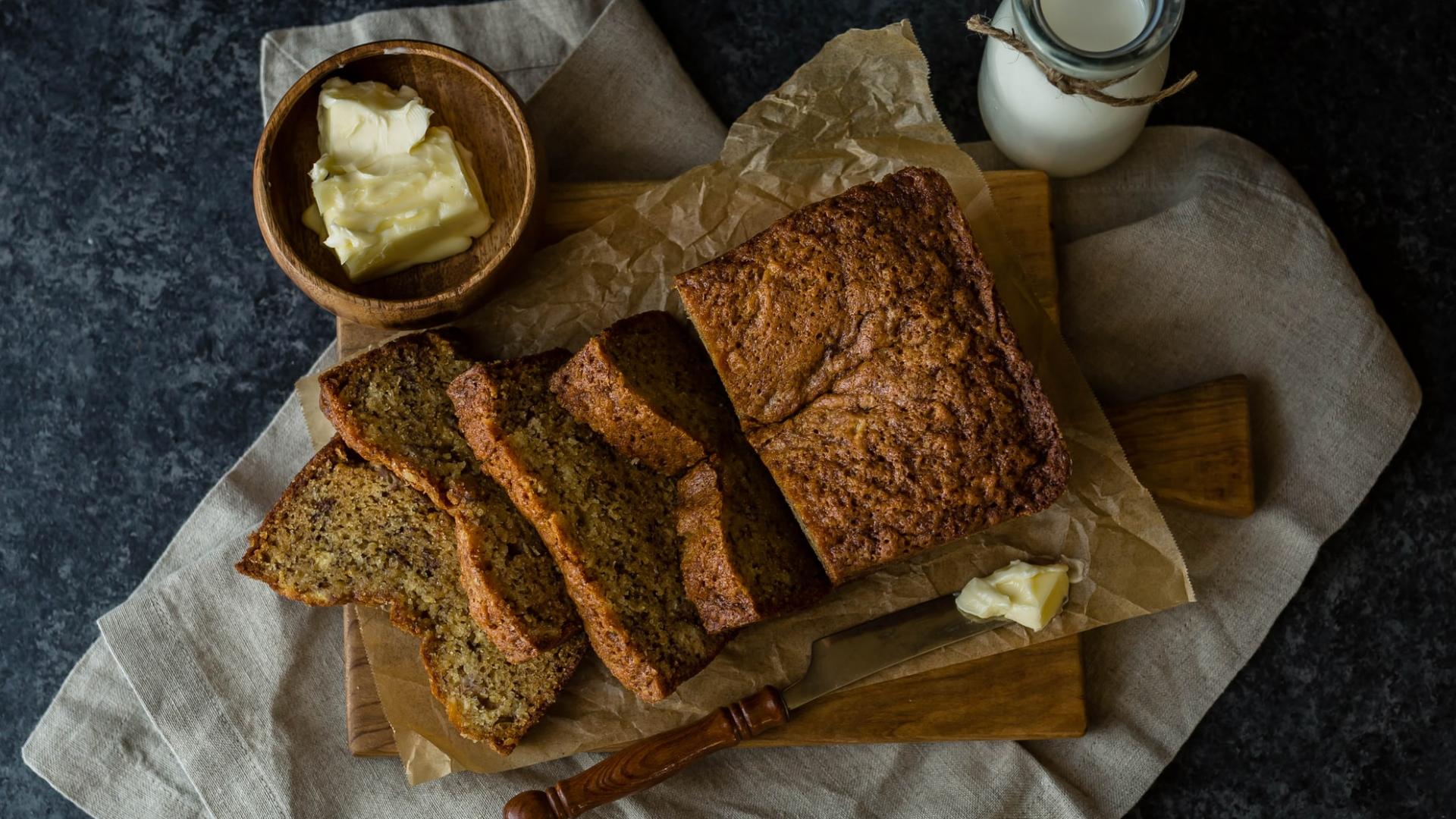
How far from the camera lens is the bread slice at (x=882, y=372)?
3.43m

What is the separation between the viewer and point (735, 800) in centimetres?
410

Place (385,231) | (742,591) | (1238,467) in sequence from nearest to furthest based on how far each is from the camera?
(742,591)
(385,231)
(1238,467)

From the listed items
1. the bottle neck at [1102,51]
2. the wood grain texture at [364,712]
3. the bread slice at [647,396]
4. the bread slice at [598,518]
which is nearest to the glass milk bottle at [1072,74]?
the bottle neck at [1102,51]

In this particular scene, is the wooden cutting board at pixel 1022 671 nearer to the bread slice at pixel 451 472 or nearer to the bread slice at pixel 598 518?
the bread slice at pixel 451 472

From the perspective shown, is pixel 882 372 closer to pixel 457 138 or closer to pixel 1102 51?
pixel 1102 51

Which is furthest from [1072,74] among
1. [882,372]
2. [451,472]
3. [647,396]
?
[451,472]

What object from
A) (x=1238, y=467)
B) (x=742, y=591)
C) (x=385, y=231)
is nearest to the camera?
(x=742, y=591)

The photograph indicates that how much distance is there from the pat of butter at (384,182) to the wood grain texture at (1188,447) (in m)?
2.41

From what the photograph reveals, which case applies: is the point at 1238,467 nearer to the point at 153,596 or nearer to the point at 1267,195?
the point at 1267,195

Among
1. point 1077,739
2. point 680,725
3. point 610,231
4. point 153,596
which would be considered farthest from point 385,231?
point 1077,739

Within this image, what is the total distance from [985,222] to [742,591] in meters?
1.55

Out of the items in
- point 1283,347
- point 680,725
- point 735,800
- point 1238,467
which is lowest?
point 735,800

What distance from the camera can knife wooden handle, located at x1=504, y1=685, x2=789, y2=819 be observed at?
3715mm

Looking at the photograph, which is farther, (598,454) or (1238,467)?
(1238,467)
